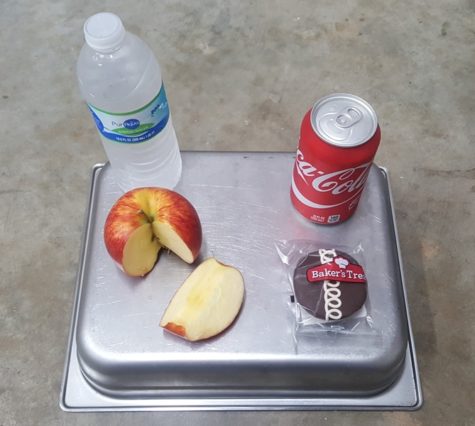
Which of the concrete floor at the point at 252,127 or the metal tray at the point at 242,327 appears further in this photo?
the concrete floor at the point at 252,127

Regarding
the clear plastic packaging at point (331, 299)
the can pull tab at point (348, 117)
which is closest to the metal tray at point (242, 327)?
the clear plastic packaging at point (331, 299)

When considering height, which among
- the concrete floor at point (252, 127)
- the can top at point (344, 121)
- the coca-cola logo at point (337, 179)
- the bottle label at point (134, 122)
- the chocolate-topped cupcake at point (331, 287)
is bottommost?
the concrete floor at point (252, 127)

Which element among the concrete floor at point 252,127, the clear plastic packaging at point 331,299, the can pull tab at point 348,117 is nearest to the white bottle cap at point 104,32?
the can pull tab at point 348,117

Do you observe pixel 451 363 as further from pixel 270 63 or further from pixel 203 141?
pixel 270 63

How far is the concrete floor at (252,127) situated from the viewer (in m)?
1.04

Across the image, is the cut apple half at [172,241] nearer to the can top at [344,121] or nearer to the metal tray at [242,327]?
the metal tray at [242,327]

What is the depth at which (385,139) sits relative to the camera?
133 centimetres

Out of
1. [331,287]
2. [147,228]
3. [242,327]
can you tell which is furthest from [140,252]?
[331,287]

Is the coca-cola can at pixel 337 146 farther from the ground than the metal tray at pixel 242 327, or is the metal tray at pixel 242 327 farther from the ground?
the coca-cola can at pixel 337 146

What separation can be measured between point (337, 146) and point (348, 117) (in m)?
0.06

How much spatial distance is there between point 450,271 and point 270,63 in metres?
0.73

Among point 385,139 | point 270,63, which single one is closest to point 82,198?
point 270,63

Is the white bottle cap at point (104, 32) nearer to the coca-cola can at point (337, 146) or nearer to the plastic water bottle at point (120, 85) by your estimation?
the plastic water bottle at point (120, 85)

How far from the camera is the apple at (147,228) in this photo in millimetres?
796
